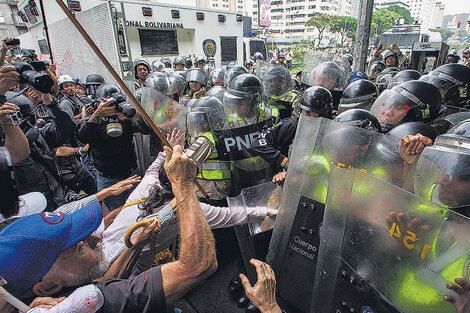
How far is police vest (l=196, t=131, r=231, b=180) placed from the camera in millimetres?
2506

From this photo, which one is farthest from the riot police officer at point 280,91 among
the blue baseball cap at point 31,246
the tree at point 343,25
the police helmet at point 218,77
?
the tree at point 343,25

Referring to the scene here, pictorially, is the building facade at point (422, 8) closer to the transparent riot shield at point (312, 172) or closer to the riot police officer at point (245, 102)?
the riot police officer at point (245, 102)

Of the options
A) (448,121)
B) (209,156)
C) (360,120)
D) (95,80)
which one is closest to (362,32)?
(448,121)

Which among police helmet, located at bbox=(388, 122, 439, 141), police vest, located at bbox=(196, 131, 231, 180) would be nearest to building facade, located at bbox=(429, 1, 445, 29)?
police helmet, located at bbox=(388, 122, 439, 141)

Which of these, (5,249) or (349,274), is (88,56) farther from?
(349,274)

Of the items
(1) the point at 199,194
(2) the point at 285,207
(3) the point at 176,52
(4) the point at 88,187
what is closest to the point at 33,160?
(4) the point at 88,187

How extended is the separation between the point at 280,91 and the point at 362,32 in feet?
12.9

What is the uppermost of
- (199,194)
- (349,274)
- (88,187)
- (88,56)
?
(88,56)

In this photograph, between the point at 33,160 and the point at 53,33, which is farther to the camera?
the point at 53,33

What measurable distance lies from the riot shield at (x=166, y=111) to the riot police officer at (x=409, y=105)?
7.20ft

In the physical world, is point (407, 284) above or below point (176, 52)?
below

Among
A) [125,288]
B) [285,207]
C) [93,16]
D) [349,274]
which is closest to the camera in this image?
[125,288]

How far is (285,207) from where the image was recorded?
1605 millimetres

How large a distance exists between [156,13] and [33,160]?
11385mm
